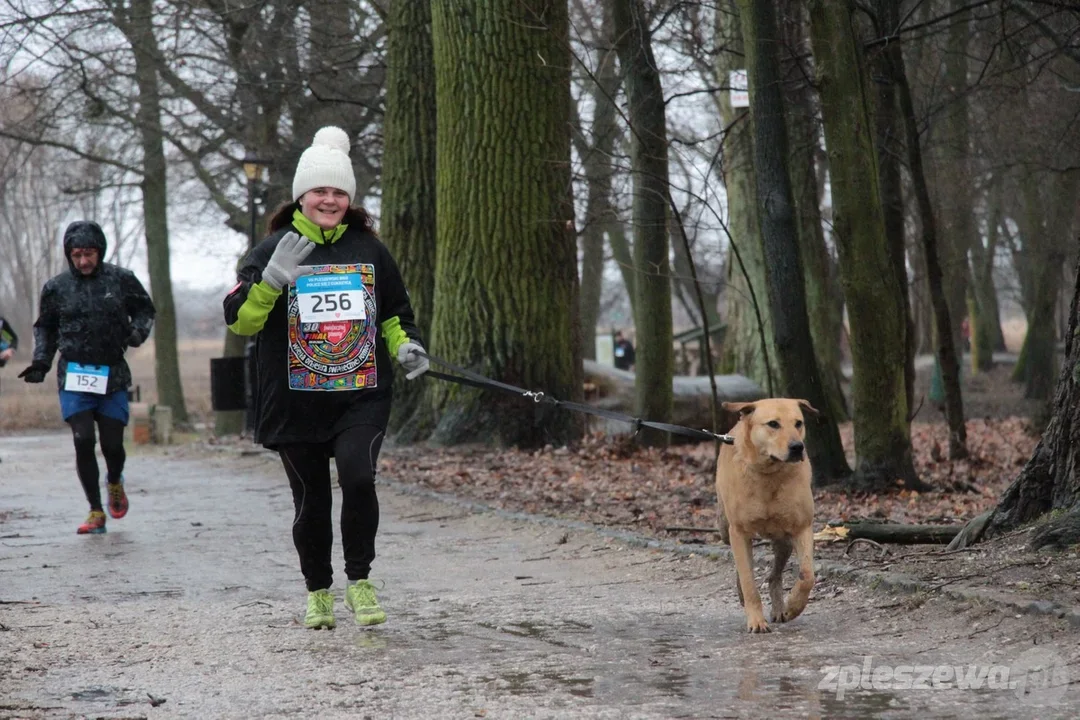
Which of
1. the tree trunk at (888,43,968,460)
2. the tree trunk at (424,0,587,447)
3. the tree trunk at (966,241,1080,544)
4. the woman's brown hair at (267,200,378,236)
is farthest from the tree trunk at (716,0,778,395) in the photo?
the woman's brown hair at (267,200,378,236)

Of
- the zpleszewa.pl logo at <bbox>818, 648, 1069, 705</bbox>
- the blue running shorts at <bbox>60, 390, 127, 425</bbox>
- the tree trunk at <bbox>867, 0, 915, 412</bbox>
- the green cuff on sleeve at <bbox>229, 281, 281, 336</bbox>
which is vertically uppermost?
the tree trunk at <bbox>867, 0, 915, 412</bbox>

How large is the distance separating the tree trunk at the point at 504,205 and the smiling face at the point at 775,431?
820 centimetres

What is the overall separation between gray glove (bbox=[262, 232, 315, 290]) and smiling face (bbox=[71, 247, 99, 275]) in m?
4.49

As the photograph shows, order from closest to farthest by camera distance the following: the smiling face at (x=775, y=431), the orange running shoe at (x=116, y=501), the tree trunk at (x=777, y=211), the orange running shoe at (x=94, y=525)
→ 1. the smiling face at (x=775, y=431)
2. the orange running shoe at (x=94, y=525)
3. the orange running shoe at (x=116, y=501)
4. the tree trunk at (x=777, y=211)

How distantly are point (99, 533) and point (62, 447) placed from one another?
→ 44.1 feet

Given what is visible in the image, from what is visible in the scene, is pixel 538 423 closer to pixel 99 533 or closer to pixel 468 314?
pixel 468 314

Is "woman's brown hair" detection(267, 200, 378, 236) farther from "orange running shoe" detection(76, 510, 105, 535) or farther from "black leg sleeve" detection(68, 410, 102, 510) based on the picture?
"orange running shoe" detection(76, 510, 105, 535)

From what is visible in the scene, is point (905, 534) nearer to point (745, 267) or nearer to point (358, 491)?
point (358, 491)

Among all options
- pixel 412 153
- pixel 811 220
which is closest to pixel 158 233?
pixel 412 153

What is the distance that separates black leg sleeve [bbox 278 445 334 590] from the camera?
5.98 meters

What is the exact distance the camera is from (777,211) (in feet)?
33.8

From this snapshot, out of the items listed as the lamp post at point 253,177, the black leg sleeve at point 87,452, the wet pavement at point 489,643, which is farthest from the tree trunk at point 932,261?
the lamp post at point 253,177

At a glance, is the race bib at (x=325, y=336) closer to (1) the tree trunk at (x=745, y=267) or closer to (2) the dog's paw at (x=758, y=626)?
(2) the dog's paw at (x=758, y=626)

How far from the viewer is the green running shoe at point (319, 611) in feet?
19.5
